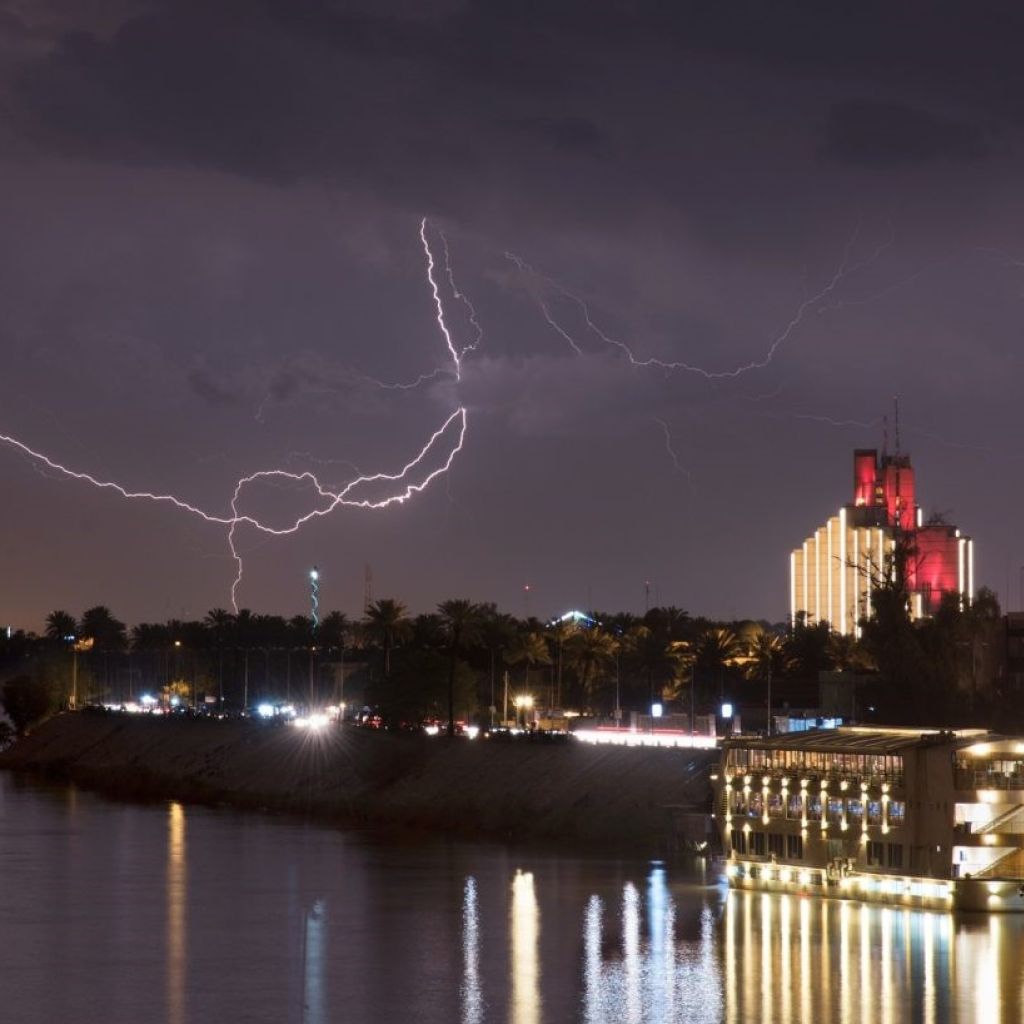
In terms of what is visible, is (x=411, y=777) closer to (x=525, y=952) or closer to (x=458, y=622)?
(x=458, y=622)

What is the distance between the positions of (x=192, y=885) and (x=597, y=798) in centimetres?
2756

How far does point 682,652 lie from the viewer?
16962 centimetres

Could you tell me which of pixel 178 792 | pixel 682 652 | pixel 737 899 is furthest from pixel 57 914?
pixel 682 652

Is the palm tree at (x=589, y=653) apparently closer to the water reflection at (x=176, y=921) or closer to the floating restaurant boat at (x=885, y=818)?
the water reflection at (x=176, y=921)

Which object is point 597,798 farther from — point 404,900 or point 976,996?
point 976,996

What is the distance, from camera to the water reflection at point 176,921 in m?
58.7

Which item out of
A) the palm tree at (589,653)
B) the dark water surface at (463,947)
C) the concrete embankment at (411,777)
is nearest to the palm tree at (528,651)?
the palm tree at (589,653)

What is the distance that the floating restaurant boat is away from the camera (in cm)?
7031

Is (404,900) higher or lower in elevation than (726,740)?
lower

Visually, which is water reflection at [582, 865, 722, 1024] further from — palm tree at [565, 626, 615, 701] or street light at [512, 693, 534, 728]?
palm tree at [565, 626, 615, 701]

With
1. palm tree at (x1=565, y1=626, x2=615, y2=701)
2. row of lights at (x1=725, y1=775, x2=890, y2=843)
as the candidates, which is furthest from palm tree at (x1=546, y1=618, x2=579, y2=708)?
row of lights at (x1=725, y1=775, x2=890, y2=843)

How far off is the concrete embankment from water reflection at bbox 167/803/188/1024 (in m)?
15.6

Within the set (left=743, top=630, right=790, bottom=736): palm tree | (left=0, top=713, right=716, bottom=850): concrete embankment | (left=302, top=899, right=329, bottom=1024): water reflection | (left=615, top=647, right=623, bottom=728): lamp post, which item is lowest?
(left=302, top=899, right=329, bottom=1024): water reflection

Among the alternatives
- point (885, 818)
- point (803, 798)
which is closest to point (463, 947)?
point (803, 798)
